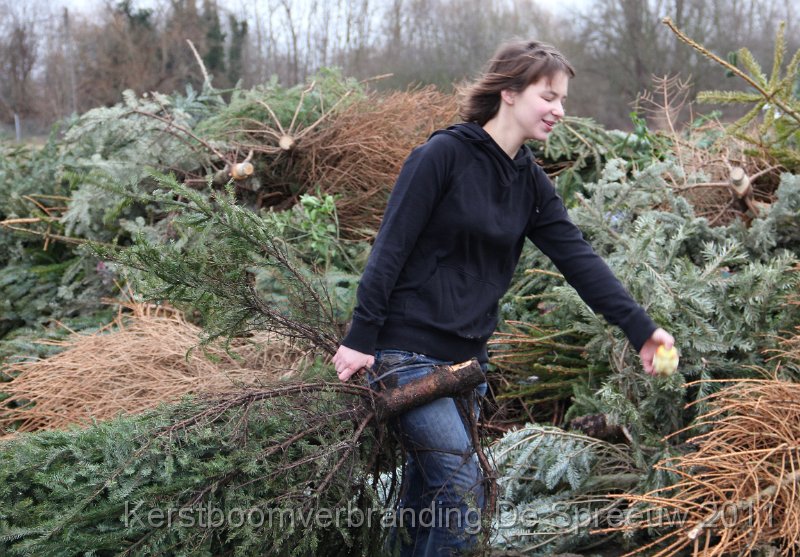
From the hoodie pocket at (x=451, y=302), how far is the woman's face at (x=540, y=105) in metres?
0.49

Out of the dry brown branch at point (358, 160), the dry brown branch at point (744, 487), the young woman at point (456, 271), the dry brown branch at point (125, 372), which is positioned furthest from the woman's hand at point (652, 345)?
the dry brown branch at point (358, 160)

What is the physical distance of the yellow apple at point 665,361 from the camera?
2.19m

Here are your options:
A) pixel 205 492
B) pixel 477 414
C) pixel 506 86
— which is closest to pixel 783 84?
pixel 506 86

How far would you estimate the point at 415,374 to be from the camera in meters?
2.19

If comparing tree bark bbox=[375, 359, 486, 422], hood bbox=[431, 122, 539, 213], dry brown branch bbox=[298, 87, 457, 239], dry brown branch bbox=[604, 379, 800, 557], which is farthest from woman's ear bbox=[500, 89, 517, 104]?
dry brown branch bbox=[298, 87, 457, 239]

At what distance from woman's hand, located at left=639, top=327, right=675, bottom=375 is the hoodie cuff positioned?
84 centimetres

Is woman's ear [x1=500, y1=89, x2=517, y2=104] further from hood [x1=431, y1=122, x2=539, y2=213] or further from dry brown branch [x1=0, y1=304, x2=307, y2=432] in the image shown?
dry brown branch [x1=0, y1=304, x2=307, y2=432]

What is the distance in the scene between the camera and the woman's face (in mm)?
2230

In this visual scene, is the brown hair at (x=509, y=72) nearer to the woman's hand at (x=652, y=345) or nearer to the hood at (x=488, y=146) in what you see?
the hood at (x=488, y=146)

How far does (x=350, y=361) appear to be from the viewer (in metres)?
2.11

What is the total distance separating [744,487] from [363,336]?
1.42 metres

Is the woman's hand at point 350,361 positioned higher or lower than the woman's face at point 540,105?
lower

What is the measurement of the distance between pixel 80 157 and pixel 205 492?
4708 mm

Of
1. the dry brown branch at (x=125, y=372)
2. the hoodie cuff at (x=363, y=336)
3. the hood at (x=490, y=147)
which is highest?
the hood at (x=490, y=147)
